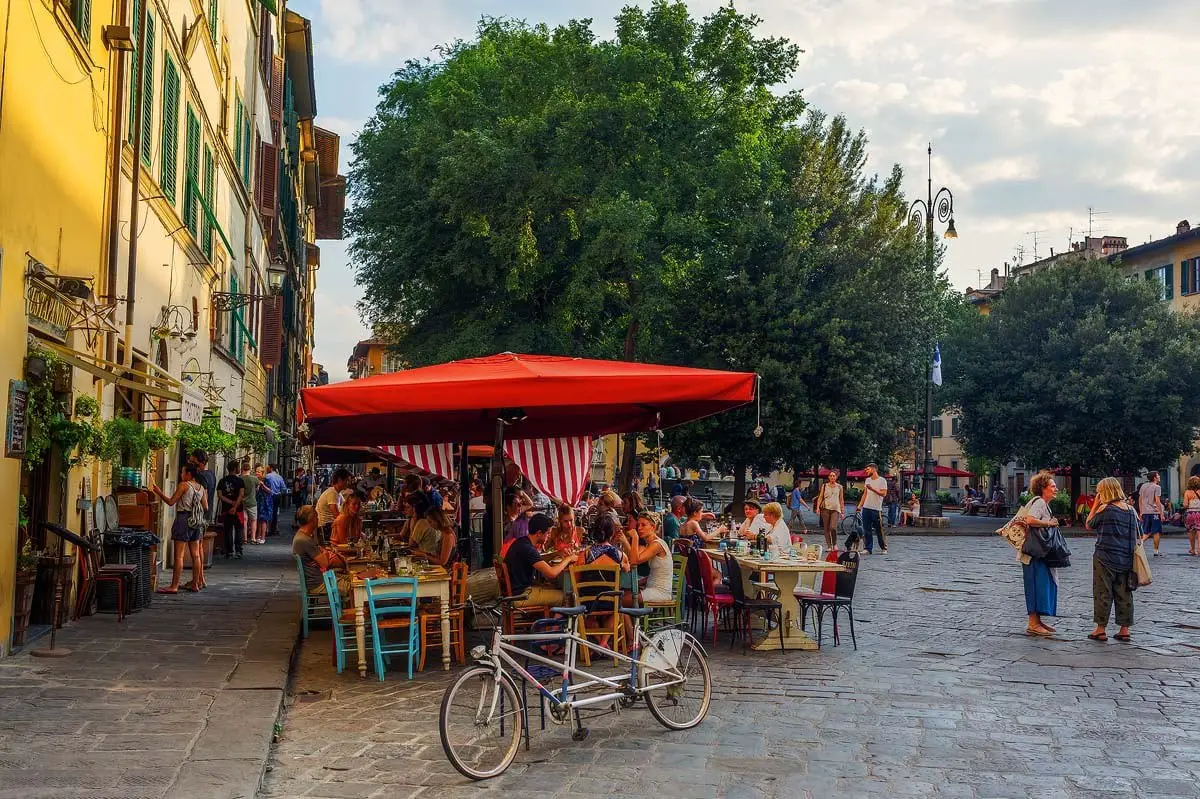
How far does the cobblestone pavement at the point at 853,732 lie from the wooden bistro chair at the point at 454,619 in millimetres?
379

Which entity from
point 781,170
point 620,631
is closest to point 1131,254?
point 781,170

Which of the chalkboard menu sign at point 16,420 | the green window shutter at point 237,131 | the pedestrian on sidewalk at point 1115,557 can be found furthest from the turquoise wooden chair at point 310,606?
the green window shutter at point 237,131

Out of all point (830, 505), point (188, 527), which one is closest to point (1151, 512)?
point (830, 505)

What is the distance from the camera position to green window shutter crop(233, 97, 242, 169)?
24.4 meters

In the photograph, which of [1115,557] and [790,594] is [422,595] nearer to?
[790,594]

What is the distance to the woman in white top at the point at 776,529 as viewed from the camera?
12.9 meters

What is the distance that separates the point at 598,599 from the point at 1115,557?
5389mm

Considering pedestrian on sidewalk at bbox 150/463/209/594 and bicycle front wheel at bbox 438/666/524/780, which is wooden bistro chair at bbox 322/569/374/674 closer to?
bicycle front wheel at bbox 438/666/524/780

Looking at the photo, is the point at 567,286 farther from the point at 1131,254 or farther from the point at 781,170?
the point at 1131,254

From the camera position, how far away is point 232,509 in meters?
20.7

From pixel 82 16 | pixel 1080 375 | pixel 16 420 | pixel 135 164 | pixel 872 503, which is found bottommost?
pixel 872 503

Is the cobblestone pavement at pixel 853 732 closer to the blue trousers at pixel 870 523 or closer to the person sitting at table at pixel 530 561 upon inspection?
the person sitting at table at pixel 530 561

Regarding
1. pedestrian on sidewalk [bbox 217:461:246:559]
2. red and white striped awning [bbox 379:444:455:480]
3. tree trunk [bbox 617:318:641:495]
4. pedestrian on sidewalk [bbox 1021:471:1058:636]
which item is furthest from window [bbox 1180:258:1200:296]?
pedestrian on sidewalk [bbox 1021:471:1058:636]

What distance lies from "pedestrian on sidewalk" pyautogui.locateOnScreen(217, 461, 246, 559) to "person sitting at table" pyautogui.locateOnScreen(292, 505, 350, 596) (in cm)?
871
